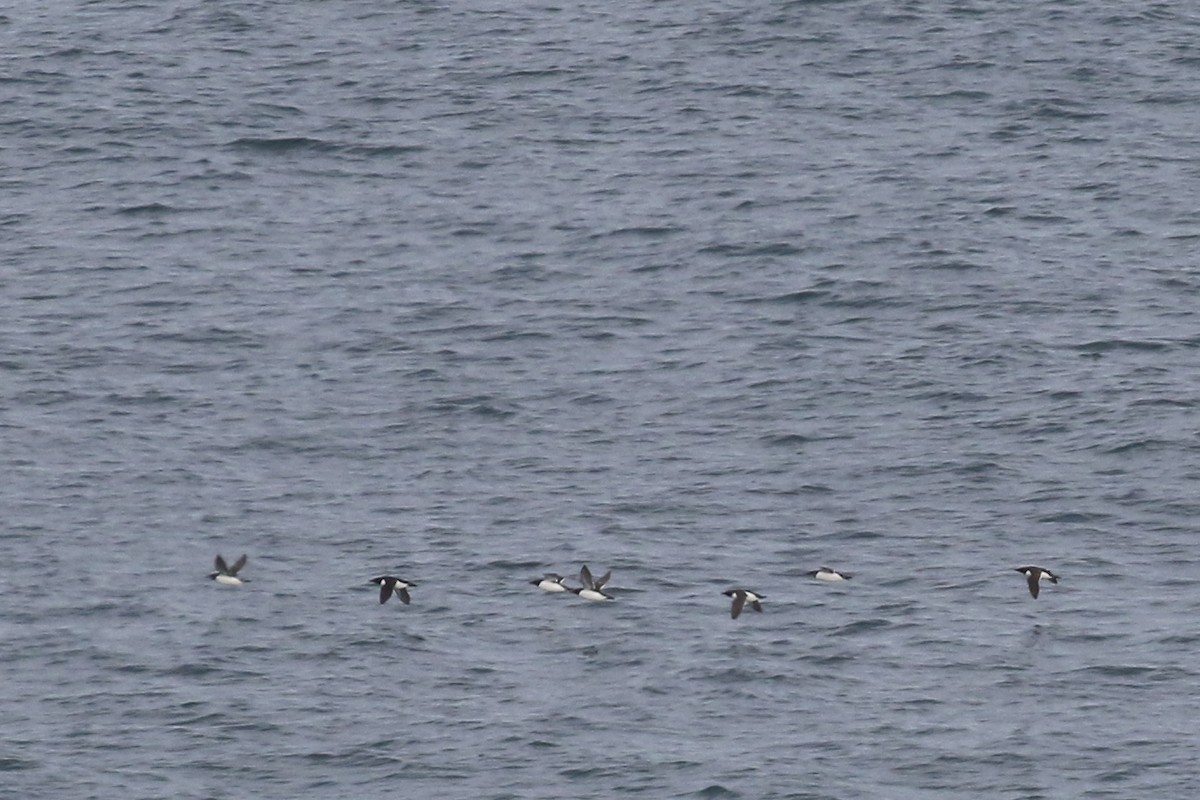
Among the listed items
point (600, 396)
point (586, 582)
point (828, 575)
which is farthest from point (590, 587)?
point (600, 396)

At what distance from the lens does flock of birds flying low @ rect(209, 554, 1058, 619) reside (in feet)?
196

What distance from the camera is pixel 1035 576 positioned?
59.9m

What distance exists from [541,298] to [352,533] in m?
12.8

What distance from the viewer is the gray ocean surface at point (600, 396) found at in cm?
5775

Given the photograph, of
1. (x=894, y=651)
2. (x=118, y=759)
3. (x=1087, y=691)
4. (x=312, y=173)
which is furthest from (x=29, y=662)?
(x=312, y=173)

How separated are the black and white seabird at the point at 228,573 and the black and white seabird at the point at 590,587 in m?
6.83

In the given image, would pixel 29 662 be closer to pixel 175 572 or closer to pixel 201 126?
pixel 175 572

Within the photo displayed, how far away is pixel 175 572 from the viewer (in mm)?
63938

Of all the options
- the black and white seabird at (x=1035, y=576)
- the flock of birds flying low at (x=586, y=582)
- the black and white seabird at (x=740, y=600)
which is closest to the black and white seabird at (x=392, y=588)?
the flock of birds flying low at (x=586, y=582)

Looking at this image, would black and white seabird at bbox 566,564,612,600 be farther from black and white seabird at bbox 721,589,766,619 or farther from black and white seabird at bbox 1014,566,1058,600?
black and white seabird at bbox 1014,566,1058,600

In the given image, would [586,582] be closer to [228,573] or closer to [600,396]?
[228,573]

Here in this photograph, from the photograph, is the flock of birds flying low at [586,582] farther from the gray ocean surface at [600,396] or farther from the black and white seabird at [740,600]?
the gray ocean surface at [600,396]

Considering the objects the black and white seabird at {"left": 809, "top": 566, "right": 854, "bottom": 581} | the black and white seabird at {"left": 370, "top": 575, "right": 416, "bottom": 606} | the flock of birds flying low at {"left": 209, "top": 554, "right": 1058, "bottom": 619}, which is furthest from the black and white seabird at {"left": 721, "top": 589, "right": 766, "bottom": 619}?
the black and white seabird at {"left": 370, "top": 575, "right": 416, "bottom": 606}

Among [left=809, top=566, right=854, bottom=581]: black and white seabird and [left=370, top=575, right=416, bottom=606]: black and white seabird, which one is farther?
[left=809, top=566, right=854, bottom=581]: black and white seabird
